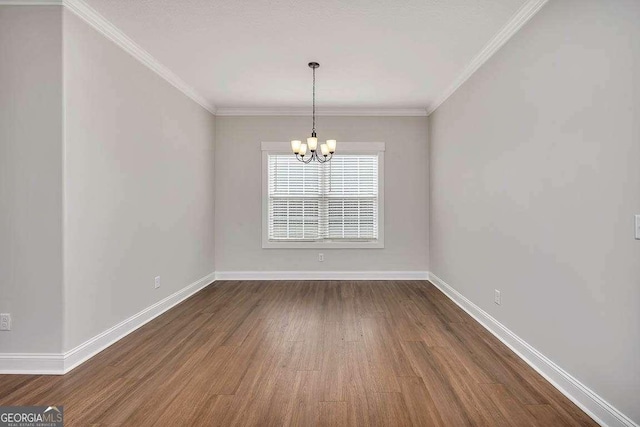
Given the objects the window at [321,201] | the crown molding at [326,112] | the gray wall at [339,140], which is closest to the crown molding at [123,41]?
the crown molding at [326,112]

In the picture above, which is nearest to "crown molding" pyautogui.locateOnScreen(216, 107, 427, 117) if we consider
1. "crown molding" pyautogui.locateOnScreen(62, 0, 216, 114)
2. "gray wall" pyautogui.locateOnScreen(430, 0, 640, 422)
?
"crown molding" pyautogui.locateOnScreen(62, 0, 216, 114)

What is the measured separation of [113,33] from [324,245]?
155 inches

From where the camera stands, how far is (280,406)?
2135mm

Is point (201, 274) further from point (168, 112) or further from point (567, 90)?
point (567, 90)

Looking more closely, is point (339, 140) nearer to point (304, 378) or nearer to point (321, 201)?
point (321, 201)

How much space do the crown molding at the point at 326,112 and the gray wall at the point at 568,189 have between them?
2005 mm

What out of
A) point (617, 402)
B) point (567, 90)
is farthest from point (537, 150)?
point (617, 402)

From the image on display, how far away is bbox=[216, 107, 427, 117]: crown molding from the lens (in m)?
5.71

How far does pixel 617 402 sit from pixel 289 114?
16.9 feet

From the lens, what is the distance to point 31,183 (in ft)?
8.43

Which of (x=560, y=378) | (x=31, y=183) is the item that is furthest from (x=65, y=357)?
(x=560, y=378)

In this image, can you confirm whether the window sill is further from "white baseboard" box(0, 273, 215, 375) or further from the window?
"white baseboard" box(0, 273, 215, 375)

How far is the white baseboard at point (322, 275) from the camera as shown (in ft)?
19.0

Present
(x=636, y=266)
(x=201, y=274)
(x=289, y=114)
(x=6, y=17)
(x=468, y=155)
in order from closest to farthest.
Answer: (x=636, y=266), (x=6, y=17), (x=468, y=155), (x=201, y=274), (x=289, y=114)
